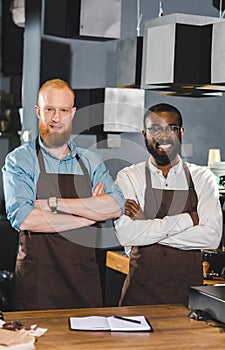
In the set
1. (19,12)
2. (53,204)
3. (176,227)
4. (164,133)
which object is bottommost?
(176,227)

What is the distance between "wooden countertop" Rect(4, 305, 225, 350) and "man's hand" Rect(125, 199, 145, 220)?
1.40 m

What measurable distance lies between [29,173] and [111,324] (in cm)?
157

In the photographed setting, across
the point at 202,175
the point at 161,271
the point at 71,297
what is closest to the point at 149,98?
the point at 202,175

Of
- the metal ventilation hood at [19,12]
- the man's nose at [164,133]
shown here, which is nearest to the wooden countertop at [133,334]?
the man's nose at [164,133]

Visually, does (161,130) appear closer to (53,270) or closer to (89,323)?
(53,270)

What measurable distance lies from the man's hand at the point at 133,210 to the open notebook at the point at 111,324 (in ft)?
5.12

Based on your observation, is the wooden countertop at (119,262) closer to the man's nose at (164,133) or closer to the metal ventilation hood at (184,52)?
the man's nose at (164,133)

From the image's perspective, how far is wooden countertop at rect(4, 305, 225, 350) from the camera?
9.61 feet

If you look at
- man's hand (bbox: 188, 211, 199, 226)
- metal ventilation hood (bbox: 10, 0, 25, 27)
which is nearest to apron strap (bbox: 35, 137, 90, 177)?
man's hand (bbox: 188, 211, 199, 226)

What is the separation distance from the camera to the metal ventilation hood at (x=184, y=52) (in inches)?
153

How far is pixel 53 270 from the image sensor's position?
4508 millimetres

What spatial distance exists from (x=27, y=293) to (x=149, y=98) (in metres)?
2.28

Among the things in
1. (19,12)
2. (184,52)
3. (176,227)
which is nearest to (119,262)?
(176,227)

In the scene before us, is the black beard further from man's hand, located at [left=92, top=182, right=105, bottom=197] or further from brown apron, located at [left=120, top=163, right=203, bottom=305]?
man's hand, located at [left=92, top=182, right=105, bottom=197]
